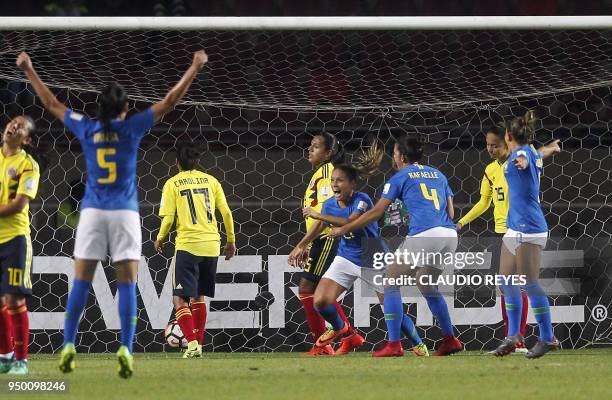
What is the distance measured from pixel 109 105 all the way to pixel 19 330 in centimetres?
176

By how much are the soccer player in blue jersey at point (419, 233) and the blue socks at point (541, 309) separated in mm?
854

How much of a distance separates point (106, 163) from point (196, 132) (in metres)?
4.91

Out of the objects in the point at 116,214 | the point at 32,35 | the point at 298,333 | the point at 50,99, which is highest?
the point at 32,35

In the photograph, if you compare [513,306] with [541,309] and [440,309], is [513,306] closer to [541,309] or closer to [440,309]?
[541,309]

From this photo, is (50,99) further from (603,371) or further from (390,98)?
(390,98)

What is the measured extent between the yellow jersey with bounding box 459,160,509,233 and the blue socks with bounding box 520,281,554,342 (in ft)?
5.92

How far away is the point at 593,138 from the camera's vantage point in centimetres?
1079

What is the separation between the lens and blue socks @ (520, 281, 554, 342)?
26.3 feet

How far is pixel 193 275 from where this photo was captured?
30.5 ft

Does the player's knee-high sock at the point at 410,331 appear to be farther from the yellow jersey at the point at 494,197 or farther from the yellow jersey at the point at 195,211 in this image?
the yellow jersey at the point at 195,211

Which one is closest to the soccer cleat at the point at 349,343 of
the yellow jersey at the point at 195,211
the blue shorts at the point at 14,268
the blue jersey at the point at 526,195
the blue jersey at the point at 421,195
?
the blue jersey at the point at 421,195

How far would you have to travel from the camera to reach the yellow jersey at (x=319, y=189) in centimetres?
951

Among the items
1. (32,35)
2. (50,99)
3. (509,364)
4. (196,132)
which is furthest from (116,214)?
(196,132)
